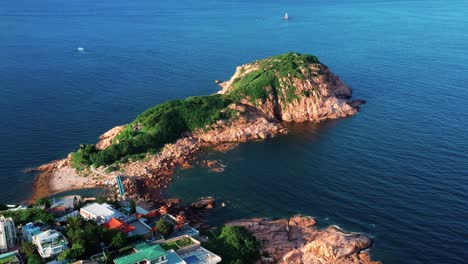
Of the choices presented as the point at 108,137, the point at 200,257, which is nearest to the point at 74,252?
the point at 200,257

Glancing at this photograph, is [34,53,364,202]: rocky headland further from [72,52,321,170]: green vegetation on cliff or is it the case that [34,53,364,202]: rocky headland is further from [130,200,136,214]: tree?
[130,200,136,214]: tree

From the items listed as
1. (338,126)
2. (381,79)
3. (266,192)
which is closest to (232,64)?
(381,79)

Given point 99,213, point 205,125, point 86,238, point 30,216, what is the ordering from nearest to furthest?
point 86,238 < point 30,216 < point 99,213 < point 205,125

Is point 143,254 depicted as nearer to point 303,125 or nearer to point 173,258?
point 173,258

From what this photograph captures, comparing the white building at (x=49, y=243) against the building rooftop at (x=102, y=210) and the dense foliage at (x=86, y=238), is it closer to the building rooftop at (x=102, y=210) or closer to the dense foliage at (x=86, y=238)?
the dense foliage at (x=86, y=238)

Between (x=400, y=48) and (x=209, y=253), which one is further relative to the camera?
(x=400, y=48)

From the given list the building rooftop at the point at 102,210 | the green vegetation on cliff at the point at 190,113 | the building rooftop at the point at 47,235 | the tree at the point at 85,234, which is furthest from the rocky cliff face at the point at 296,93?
the building rooftop at the point at 47,235

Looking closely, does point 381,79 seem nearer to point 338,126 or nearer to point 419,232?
point 338,126
